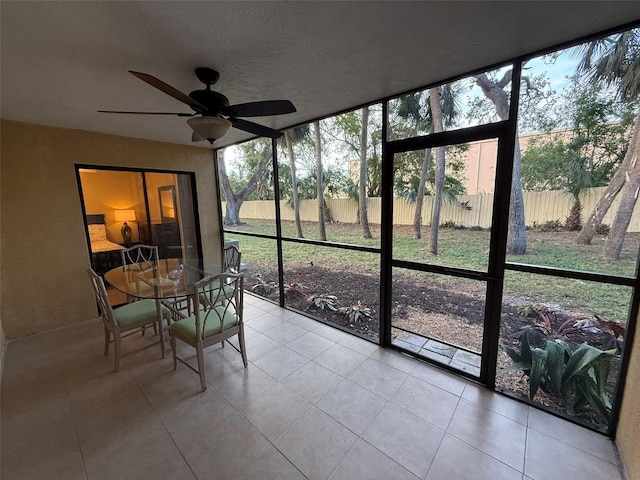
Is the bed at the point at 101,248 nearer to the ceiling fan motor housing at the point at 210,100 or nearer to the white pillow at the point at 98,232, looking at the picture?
the white pillow at the point at 98,232

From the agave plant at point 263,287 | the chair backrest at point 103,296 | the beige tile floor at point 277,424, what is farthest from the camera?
the agave plant at point 263,287

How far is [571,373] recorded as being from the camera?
1721mm

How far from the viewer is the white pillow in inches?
144

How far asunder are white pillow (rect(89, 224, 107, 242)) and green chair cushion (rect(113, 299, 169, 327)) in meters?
1.91

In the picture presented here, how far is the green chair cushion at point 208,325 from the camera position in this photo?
2.05 meters

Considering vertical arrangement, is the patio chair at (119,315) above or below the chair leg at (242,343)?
above

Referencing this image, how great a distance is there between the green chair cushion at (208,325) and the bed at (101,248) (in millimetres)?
2199

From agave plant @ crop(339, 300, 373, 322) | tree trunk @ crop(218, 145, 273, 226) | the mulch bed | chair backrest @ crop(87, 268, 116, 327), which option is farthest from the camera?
tree trunk @ crop(218, 145, 273, 226)

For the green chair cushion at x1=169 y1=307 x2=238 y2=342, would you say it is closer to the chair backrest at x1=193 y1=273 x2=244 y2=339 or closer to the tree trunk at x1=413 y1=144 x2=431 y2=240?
the chair backrest at x1=193 y1=273 x2=244 y2=339

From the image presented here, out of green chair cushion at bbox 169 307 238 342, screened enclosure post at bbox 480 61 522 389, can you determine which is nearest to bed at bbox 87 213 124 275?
green chair cushion at bbox 169 307 238 342

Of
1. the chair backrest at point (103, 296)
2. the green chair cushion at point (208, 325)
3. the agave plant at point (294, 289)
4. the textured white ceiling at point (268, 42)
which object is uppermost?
the textured white ceiling at point (268, 42)

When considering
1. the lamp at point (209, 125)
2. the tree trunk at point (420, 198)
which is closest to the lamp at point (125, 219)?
the lamp at point (209, 125)

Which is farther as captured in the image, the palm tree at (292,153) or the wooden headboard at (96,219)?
the palm tree at (292,153)

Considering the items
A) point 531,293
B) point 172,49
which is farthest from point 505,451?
point 172,49
